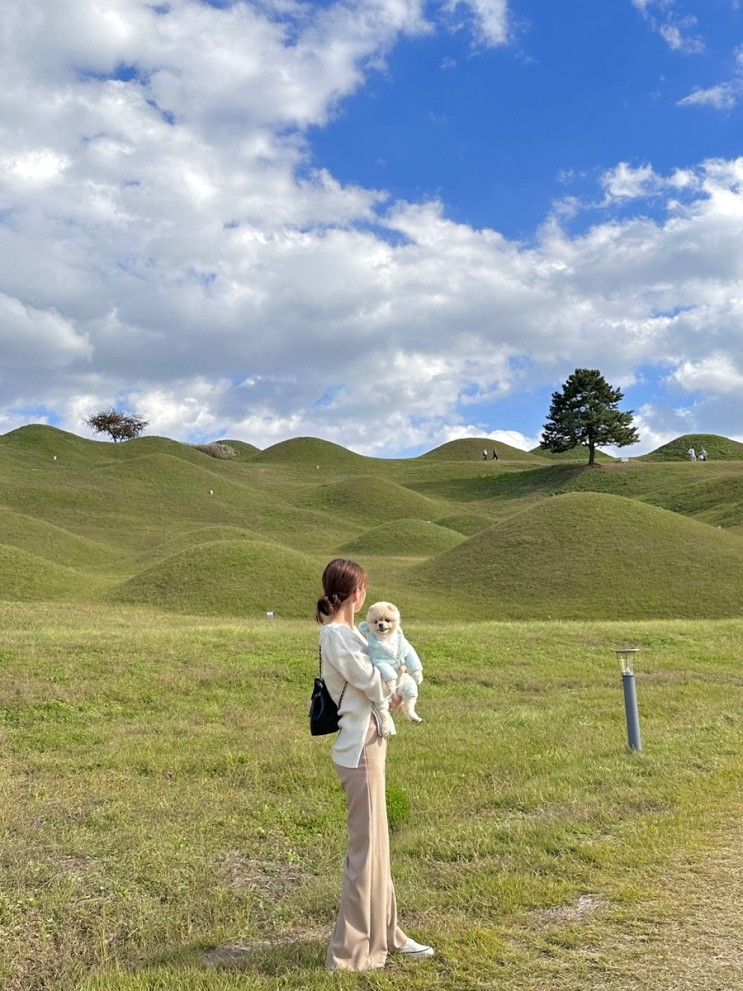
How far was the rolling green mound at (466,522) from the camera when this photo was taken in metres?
80.6

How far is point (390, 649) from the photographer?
5473 millimetres

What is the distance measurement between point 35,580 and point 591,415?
7464cm

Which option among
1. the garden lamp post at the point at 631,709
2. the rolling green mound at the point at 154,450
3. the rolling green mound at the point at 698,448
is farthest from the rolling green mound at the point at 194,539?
the rolling green mound at the point at 698,448

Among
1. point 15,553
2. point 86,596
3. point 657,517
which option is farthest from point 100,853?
point 657,517

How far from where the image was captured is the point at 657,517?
50719 mm

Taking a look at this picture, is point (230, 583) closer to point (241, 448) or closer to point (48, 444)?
point (48, 444)

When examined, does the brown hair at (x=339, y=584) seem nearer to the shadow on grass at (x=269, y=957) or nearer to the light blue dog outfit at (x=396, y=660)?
the light blue dog outfit at (x=396, y=660)

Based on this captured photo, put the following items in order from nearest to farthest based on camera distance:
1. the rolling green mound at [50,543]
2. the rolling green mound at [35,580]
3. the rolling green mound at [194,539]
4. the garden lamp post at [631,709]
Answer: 1. the garden lamp post at [631,709]
2. the rolling green mound at [35,580]
3. the rolling green mound at [194,539]
4. the rolling green mound at [50,543]

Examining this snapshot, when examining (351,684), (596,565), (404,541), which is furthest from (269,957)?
(404,541)

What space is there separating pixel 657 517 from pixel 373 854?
161 ft

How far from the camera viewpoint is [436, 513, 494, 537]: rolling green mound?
265ft

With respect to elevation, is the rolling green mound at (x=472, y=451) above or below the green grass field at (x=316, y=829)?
above

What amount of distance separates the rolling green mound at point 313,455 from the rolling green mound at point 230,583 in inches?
3593

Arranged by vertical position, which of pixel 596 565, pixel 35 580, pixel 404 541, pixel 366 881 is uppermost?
pixel 404 541
